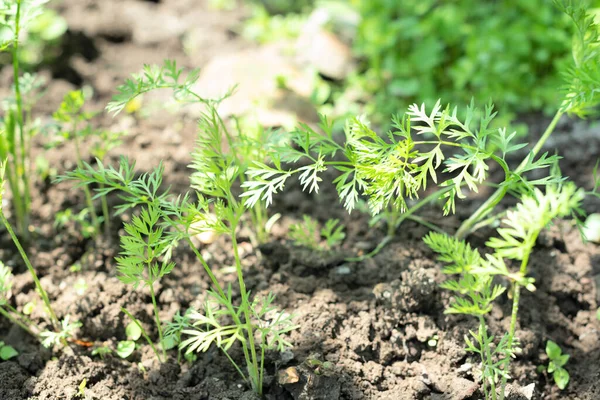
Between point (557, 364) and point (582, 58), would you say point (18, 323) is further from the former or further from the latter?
point (582, 58)

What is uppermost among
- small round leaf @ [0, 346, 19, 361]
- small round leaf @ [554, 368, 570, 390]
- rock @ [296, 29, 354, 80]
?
rock @ [296, 29, 354, 80]

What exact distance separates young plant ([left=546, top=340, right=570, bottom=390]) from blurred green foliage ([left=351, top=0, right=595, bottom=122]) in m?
1.69

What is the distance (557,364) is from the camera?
208 cm

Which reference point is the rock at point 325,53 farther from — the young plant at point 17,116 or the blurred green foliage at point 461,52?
the young plant at point 17,116

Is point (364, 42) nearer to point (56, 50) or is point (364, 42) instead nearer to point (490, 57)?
point (490, 57)

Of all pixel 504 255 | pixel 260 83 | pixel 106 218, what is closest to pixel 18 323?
pixel 106 218

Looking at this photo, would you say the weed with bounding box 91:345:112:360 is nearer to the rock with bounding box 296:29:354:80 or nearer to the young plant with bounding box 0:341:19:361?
the young plant with bounding box 0:341:19:361

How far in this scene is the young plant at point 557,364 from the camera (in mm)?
2033

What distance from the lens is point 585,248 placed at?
246 cm

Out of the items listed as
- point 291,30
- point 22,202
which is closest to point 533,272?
point 22,202

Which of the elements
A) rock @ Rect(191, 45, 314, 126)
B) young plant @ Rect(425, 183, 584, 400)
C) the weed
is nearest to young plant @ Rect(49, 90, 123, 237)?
the weed

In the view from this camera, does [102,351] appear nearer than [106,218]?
Yes

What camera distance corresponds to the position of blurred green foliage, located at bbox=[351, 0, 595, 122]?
3.47 metres

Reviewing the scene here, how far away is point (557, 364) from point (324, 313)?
84 cm
